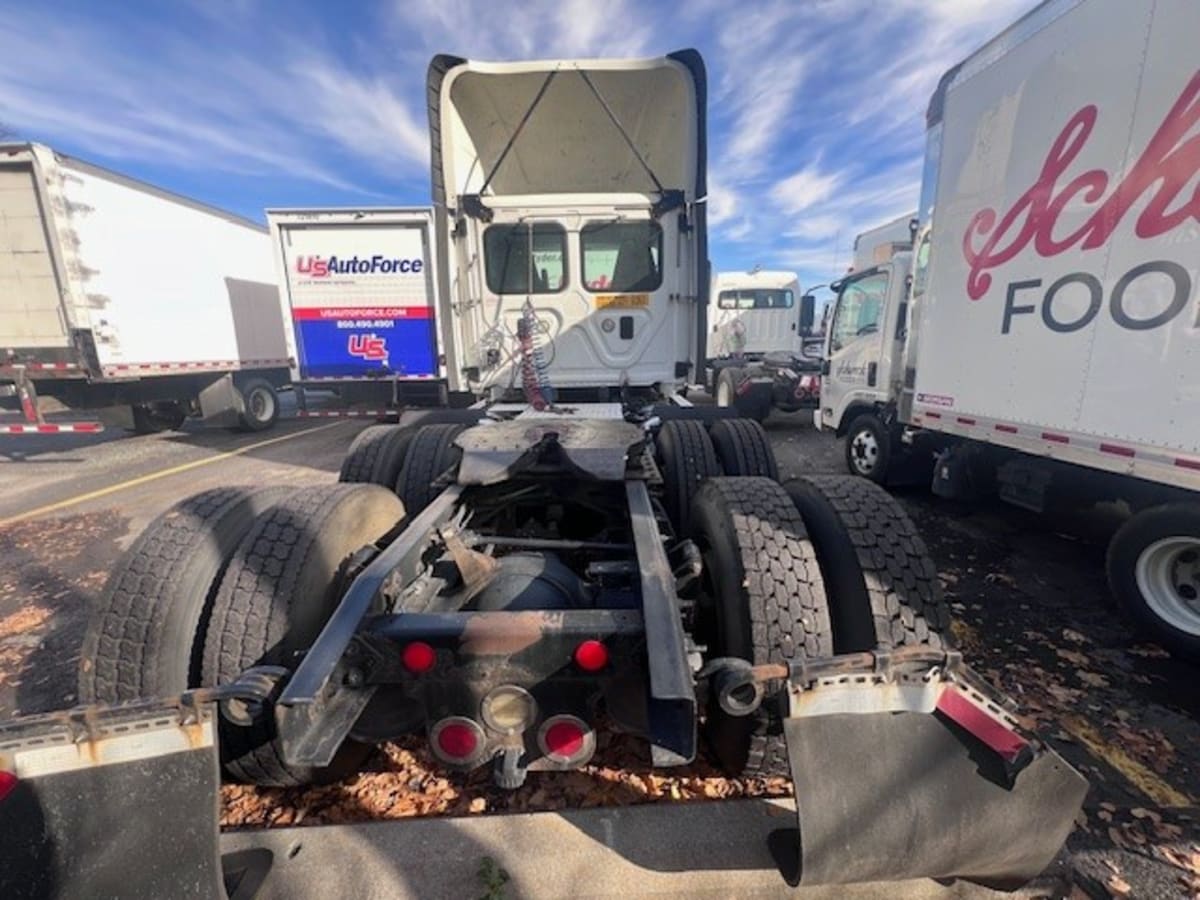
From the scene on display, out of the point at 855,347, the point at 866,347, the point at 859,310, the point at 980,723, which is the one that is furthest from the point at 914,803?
the point at 859,310

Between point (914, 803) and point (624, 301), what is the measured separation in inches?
181

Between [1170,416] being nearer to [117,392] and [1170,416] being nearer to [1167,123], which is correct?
[1167,123]

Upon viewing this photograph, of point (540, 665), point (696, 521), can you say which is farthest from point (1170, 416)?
point (540, 665)

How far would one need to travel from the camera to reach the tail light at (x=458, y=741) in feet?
5.08

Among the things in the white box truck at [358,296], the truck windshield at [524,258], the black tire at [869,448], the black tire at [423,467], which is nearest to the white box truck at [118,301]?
the white box truck at [358,296]

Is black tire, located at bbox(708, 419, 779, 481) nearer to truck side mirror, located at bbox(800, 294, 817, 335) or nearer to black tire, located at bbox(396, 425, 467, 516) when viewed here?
black tire, located at bbox(396, 425, 467, 516)

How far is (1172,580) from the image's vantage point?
3.35 m

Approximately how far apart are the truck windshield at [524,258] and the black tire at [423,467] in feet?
6.33

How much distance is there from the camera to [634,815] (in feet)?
6.48

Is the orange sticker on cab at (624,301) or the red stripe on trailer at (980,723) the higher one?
the orange sticker on cab at (624,301)

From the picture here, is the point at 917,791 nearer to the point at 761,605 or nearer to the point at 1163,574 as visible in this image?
the point at 761,605

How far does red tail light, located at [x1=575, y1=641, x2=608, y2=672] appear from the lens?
5.00 ft

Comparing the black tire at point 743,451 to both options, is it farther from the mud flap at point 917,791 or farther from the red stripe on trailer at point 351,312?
the red stripe on trailer at point 351,312

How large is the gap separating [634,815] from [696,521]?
3.91 ft
